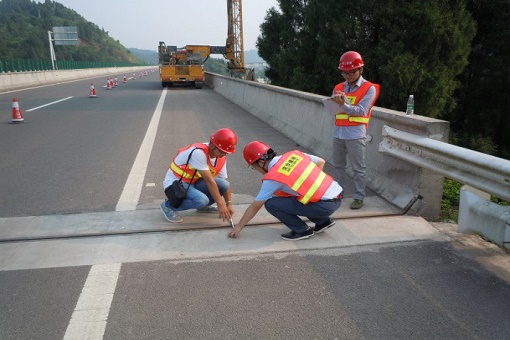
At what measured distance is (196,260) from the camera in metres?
3.69

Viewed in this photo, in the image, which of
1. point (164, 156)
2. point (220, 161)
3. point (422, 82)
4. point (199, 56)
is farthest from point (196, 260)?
point (199, 56)

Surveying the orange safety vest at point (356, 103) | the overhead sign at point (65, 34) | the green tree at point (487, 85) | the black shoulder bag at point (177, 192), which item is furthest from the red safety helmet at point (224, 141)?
the overhead sign at point (65, 34)

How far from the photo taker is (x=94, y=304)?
9.90 feet

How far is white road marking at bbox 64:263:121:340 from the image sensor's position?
8.91 ft

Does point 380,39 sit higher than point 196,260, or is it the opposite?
point 380,39

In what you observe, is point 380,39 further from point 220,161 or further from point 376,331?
point 376,331

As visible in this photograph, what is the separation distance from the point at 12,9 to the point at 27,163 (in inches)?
7047

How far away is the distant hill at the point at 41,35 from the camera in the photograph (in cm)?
9556

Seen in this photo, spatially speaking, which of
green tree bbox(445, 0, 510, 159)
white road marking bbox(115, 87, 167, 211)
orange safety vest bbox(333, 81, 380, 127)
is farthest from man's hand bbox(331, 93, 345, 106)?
green tree bbox(445, 0, 510, 159)

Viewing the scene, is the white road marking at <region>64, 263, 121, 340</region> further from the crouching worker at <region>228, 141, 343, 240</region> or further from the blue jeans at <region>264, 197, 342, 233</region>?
the blue jeans at <region>264, 197, 342, 233</region>

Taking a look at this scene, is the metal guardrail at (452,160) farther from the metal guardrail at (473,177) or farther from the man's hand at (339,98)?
the man's hand at (339,98)

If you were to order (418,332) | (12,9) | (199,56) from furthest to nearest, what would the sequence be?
(12,9) < (199,56) < (418,332)

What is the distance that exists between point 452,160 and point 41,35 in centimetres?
11714

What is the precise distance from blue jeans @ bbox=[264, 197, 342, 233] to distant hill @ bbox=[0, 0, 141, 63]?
97.3 m
